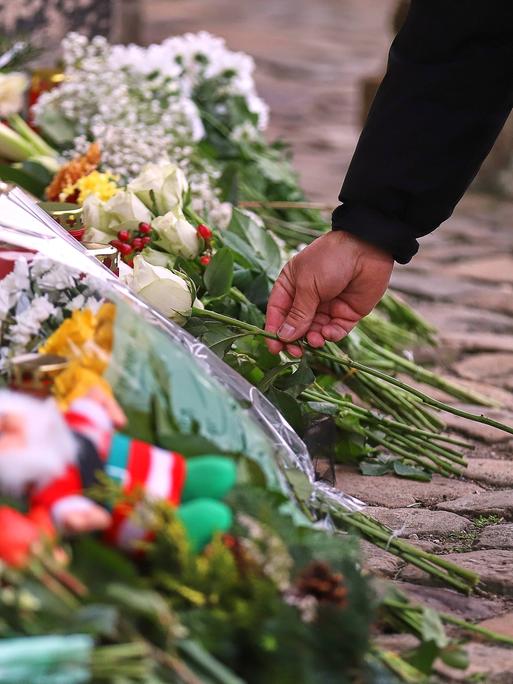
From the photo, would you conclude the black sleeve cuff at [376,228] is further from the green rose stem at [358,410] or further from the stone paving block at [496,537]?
the stone paving block at [496,537]

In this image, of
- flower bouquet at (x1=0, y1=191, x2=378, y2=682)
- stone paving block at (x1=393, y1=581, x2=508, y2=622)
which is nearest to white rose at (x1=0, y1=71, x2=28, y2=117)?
flower bouquet at (x1=0, y1=191, x2=378, y2=682)

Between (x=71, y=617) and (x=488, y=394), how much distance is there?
1.81 meters

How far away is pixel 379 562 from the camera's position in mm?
1553

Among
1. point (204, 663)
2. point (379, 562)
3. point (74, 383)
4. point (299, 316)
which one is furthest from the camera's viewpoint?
point (299, 316)

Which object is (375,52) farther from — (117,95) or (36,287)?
(36,287)

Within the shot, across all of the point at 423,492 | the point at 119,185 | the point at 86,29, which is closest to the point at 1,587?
the point at 423,492

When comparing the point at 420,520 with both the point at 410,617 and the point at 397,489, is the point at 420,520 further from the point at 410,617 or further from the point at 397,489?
the point at 410,617

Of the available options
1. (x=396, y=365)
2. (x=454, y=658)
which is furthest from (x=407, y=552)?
(x=396, y=365)

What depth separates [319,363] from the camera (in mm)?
2018

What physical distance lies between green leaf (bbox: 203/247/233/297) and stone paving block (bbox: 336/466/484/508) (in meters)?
0.42

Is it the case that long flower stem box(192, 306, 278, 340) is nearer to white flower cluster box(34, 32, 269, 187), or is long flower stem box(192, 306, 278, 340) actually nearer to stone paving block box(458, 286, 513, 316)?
white flower cluster box(34, 32, 269, 187)

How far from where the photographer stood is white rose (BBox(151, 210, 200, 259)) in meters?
1.84

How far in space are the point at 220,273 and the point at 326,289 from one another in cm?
25

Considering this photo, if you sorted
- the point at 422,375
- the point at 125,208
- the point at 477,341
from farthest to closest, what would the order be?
the point at 477,341
the point at 422,375
the point at 125,208
